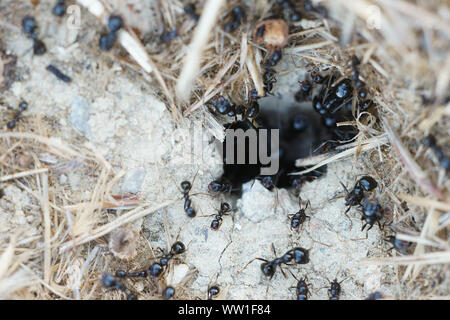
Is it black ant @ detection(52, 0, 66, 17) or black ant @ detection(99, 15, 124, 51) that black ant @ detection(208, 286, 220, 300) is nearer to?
black ant @ detection(99, 15, 124, 51)

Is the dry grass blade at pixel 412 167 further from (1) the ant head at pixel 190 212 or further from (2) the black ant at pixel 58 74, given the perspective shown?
(2) the black ant at pixel 58 74

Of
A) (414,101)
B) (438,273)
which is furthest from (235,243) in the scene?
(414,101)

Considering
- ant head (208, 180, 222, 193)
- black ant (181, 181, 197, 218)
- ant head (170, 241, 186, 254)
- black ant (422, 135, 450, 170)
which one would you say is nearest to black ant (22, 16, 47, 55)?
black ant (181, 181, 197, 218)

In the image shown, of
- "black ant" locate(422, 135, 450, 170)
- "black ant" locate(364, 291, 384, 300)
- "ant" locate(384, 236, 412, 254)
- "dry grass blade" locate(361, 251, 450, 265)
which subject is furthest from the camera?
"black ant" locate(364, 291, 384, 300)

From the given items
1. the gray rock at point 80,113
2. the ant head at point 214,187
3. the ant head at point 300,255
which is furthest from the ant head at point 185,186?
the ant head at point 300,255

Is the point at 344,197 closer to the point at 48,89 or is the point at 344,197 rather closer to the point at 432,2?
the point at 432,2

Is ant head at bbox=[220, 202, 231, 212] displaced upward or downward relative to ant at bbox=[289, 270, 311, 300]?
upward

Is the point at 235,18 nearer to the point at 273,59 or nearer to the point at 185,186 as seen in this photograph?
the point at 273,59
